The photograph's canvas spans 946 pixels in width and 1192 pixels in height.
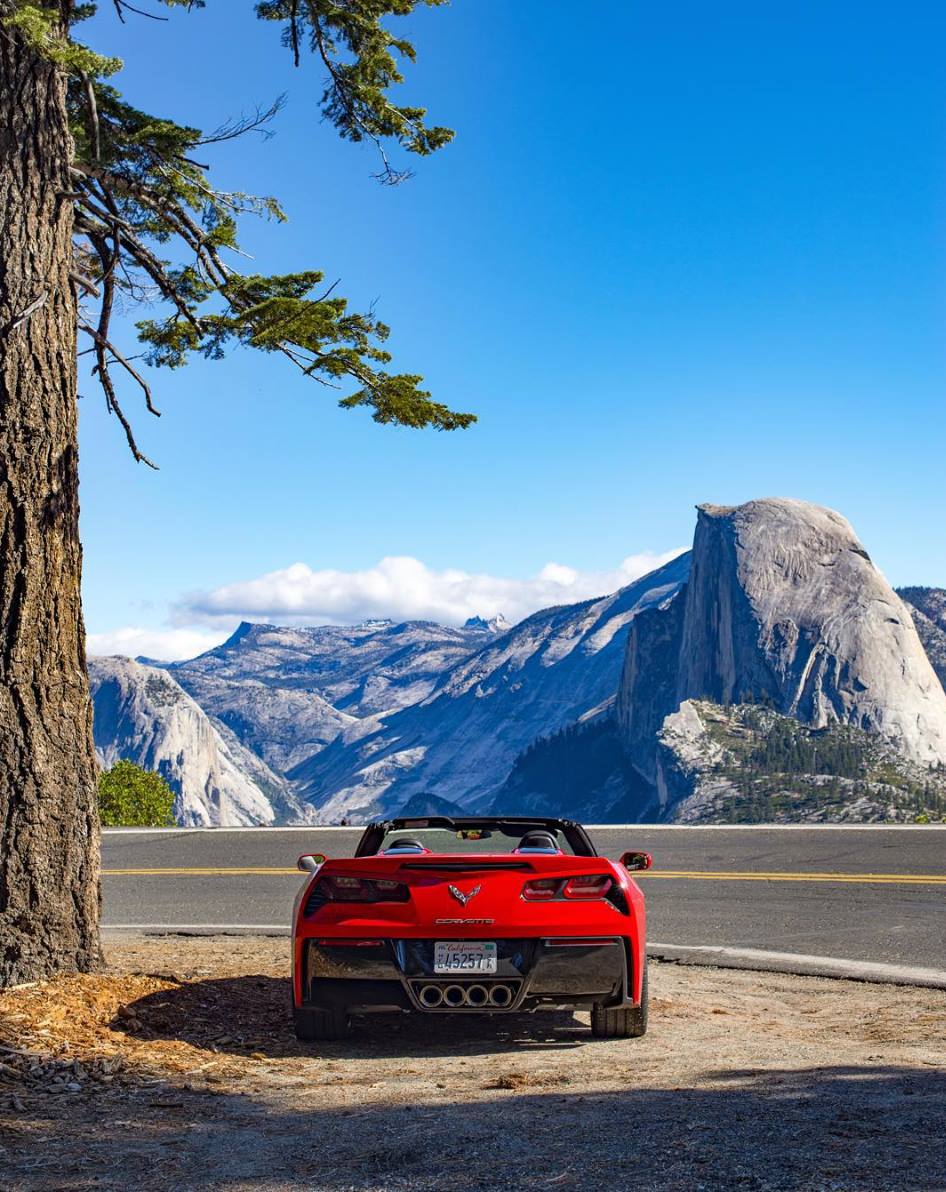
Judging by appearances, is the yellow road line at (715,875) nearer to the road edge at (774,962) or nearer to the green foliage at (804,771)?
the road edge at (774,962)

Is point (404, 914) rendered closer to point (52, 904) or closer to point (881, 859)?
point (52, 904)

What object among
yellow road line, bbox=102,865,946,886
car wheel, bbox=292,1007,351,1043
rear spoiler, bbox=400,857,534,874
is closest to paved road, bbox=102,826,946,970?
yellow road line, bbox=102,865,946,886

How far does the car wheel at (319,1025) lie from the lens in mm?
6270

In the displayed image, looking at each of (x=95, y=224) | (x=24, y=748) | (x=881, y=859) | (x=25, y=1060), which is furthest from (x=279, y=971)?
(x=881, y=859)

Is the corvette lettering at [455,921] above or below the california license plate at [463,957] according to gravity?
above

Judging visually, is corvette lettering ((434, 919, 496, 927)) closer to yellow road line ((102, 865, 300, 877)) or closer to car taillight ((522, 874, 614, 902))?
car taillight ((522, 874, 614, 902))

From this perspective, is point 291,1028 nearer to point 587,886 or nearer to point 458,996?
point 458,996

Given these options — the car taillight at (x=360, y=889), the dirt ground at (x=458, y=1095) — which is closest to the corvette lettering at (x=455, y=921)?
the car taillight at (x=360, y=889)

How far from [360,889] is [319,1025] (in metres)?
0.82

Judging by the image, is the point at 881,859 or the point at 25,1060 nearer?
the point at 25,1060

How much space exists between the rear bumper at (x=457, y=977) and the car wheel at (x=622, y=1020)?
0.87 feet

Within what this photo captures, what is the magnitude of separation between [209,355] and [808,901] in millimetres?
7827

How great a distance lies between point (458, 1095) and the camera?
495 centimetres

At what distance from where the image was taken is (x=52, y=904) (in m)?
6.74
